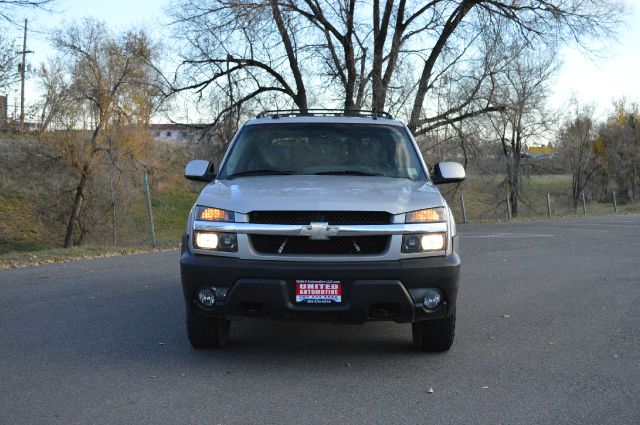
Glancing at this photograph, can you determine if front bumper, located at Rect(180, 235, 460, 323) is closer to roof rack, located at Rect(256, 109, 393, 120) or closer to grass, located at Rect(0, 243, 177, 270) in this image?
roof rack, located at Rect(256, 109, 393, 120)

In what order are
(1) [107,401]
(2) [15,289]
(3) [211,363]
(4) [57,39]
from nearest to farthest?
(1) [107,401] → (3) [211,363] → (2) [15,289] → (4) [57,39]

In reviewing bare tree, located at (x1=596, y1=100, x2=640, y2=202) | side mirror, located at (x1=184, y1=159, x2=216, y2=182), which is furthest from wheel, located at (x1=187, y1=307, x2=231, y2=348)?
bare tree, located at (x1=596, y1=100, x2=640, y2=202)

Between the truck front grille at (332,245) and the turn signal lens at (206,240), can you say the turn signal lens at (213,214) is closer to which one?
the turn signal lens at (206,240)

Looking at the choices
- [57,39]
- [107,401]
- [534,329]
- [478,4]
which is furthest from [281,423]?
[57,39]

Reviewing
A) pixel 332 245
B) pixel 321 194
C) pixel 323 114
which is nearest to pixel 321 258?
pixel 332 245

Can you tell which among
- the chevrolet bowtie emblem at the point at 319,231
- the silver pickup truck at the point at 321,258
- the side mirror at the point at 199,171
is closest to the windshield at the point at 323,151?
the side mirror at the point at 199,171

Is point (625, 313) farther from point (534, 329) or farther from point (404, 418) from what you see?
point (404, 418)

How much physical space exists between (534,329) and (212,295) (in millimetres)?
3185

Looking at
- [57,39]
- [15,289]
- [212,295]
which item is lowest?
[15,289]

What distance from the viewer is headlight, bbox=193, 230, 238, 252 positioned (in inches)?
204

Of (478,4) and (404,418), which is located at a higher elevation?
(478,4)

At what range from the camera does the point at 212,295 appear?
520cm

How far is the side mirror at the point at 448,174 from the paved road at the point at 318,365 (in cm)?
140

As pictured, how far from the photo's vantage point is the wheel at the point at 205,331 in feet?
18.2
